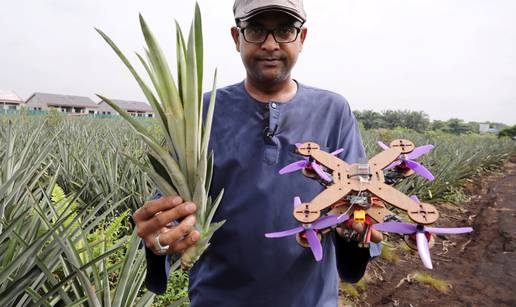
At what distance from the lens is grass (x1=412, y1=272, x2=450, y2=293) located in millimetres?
3004

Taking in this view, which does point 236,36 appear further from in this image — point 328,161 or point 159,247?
point 159,247

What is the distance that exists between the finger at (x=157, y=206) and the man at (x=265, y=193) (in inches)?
9.5

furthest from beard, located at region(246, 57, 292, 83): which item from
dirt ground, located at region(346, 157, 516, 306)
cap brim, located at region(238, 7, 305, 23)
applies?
dirt ground, located at region(346, 157, 516, 306)

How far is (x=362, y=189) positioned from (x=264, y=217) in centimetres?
40

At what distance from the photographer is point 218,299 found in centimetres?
100

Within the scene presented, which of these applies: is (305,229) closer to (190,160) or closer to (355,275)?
(190,160)

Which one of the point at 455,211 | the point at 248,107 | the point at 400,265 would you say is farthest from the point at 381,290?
the point at 455,211

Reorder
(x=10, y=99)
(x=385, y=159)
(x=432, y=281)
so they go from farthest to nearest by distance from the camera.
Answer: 1. (x=10, y=99)
2. (x=432, y=281)
3. (x=385, y=159)

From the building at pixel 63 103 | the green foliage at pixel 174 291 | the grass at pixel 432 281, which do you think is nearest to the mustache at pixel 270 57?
the green foliage at pixel 174 291

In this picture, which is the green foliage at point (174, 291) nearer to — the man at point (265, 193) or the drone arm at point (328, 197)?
the man at point (265, 193)

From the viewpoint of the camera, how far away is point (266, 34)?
3.23ft

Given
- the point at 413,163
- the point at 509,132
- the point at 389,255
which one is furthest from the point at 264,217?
the point at 509,132

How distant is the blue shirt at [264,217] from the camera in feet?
3.18

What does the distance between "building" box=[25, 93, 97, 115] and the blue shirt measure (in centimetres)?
5485
